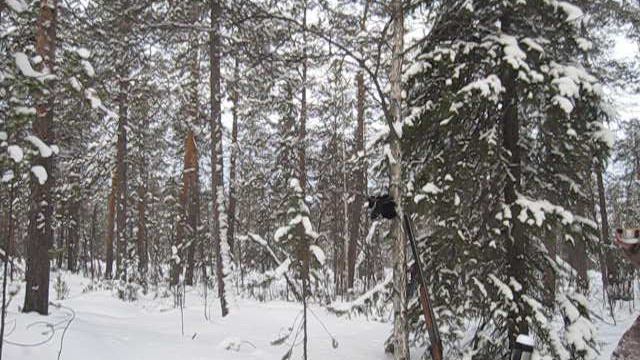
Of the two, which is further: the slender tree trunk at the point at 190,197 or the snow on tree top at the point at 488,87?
the slender tree trunk at the point at 190,197

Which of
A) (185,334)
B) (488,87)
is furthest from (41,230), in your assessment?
(488,87)

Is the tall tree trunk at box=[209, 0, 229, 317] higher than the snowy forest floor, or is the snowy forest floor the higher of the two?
the tall tree trunk at box=[209, 0, 229, 317]

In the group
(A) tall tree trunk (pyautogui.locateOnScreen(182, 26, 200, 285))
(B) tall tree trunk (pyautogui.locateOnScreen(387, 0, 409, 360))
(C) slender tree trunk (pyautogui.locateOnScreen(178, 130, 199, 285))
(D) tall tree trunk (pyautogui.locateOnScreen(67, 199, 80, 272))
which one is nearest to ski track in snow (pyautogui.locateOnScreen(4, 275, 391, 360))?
(B) tall tree trunk (pyautogui.locateOnScreen(387, 0, 409, 360))

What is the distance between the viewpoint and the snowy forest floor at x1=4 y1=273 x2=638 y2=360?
607 cm

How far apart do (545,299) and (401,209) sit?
305cm

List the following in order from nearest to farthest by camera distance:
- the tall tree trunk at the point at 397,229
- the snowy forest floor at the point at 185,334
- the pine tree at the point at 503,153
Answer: the tall tree trunk at the point at 397,229
the pine tree at the point at 503,153
the snowy forest floor at the point at 185,334

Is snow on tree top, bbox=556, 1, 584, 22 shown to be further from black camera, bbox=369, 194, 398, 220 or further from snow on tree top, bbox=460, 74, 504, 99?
black camera, bbox=369, 194, 398, 220

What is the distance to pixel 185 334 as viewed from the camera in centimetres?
815

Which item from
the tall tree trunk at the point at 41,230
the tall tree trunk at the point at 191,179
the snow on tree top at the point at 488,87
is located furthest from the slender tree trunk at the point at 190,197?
the snow on tree top at the point at 488,87

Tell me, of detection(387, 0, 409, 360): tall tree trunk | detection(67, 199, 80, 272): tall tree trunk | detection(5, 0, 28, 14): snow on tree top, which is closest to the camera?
detection(5, 0, 28, 14): snow on tree top

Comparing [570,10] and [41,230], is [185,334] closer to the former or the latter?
[41,230]

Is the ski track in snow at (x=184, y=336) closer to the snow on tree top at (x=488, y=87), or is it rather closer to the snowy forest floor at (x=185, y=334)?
the snowy forest floor at (x=185, y=334)

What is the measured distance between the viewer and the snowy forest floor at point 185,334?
6.07 m

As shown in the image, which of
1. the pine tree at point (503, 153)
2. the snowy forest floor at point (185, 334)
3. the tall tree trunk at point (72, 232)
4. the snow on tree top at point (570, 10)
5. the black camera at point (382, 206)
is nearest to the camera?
the black camera at point (382, 206)
